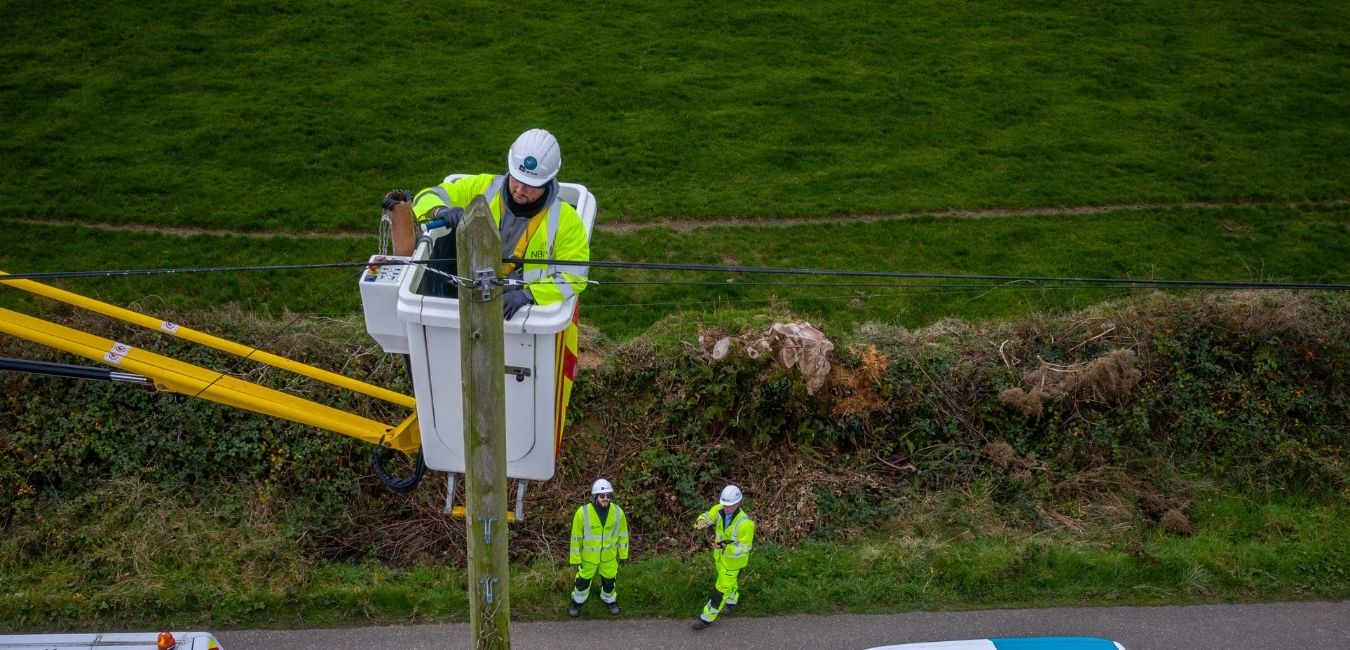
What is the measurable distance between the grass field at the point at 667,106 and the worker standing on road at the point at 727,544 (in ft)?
25.1

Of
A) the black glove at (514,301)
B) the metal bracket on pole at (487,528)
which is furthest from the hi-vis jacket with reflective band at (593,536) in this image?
the black glove at (514,301)

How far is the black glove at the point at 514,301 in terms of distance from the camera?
510 centimetres

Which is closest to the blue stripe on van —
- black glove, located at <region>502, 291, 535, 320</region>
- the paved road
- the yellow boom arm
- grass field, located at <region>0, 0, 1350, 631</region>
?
the paved road

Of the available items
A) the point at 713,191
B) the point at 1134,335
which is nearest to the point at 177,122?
the point at 713,191

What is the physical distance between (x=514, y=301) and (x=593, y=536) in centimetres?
300

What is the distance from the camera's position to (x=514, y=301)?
204 inches

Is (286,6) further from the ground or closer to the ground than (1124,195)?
further from the ground

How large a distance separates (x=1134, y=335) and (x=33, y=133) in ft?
53.4

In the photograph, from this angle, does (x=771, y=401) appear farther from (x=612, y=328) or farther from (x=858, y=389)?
(x=612, y=328)

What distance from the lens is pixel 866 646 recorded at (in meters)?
7.86

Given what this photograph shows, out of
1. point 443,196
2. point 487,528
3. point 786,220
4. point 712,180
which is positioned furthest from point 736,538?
point 712,180

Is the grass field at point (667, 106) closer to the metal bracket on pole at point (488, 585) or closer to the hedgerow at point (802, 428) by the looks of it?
the hedgerow at point (802, 428)

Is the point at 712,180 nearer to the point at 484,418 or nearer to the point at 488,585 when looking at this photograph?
the point at 488,585

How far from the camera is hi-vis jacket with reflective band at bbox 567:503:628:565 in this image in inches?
297
